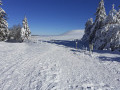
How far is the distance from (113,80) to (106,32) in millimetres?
15249

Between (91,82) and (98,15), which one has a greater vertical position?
(98,15)

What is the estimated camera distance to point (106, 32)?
18.1m

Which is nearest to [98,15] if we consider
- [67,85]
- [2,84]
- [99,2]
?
[99,2]

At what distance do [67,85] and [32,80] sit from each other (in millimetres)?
2025

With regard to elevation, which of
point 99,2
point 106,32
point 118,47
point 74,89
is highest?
point 99,2

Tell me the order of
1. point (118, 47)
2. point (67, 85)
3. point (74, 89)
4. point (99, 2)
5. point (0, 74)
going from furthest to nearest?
point (99, 2) → point (118, 47) → point (0, 74) → point (67, 85) → point (74, 89)

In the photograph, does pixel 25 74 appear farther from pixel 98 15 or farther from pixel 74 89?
pixel 98 15

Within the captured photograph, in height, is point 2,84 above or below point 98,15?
below

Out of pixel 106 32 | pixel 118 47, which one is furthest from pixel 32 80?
pixel 106 32

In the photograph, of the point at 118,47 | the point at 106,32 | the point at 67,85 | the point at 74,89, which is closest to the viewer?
the point at 74,89

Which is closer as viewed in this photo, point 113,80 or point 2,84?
point 2,84

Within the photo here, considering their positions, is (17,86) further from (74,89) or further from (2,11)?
(2,11)

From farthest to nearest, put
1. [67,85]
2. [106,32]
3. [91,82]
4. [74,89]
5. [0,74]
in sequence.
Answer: [106,32] → [0,74] → [91,82] → [67,85] → [74,89]

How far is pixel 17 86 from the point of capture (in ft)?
14.5
